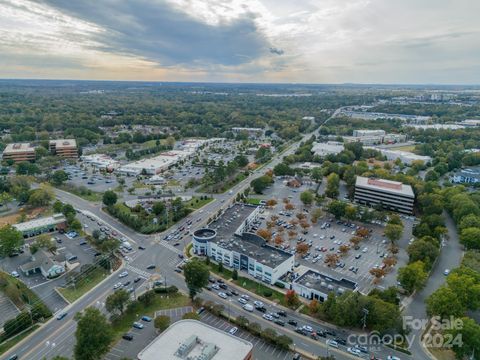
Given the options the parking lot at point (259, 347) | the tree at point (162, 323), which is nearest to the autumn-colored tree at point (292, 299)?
the parking lot at point (259, 347)

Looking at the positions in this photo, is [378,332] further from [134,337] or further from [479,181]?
[479,181]

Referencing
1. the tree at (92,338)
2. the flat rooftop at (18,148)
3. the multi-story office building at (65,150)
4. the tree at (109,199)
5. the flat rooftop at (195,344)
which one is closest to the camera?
the flat rooftop at (195,344)

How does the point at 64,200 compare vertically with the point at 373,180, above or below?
below

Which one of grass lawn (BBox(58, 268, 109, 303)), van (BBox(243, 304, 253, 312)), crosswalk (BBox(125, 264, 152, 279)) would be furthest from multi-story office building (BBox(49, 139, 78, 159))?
van (BBox(243, 304, 253, 312))

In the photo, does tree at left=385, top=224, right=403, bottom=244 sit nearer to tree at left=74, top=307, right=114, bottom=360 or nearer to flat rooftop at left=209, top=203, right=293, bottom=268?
flat rooftop at left=209, top=203, right=293, bottom=268

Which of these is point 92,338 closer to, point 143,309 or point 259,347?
point 143,309

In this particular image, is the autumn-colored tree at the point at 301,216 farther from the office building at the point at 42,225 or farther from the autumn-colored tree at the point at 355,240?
the office building at the point at 42,225

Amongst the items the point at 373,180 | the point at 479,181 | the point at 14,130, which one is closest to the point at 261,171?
the point at 373,180
